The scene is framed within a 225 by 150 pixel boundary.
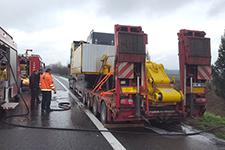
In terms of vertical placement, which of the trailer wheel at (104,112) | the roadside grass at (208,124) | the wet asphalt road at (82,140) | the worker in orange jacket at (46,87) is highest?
the worker in orange jacket at (46,87)

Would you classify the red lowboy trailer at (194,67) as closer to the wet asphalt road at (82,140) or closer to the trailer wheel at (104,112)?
the wet asphalt road at (82,140)

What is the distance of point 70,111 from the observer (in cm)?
1372

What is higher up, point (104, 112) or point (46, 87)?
point (46, 87)

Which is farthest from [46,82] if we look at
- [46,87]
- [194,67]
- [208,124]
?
[208,124]

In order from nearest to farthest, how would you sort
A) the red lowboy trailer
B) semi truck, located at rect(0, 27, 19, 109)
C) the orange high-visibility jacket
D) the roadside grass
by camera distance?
1. the roadside grass
2. the red lowboy trailer
3. semi truck, located at rect(0, 27, 19, 109)
4. the orange high-visibility jacket

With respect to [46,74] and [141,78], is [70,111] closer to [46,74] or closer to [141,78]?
[46,74]

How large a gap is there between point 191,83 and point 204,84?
1.91 ft

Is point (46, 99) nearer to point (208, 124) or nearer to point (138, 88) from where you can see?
point (138, 88)

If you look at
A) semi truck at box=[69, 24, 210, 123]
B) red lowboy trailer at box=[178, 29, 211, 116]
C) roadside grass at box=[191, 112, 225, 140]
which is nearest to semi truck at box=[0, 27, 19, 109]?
semi truck at box=[69, 24, 210, 123]

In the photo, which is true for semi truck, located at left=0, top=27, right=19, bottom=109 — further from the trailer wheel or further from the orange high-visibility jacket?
the trailer wheel

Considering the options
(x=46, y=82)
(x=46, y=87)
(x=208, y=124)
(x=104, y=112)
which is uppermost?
(x=46, y=82)

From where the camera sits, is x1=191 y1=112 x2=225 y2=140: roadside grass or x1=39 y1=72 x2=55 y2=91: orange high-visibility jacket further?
x1=39 y1=72 x2=55 y2=91: orange high-visibility jacket

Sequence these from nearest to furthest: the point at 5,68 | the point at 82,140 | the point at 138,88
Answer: the point at 82,140 < the point at 138,88 < the point at 5,68

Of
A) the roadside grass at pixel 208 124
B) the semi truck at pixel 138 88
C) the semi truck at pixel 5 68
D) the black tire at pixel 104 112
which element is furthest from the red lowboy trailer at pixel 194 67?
the semi truck at pixel 5 68
